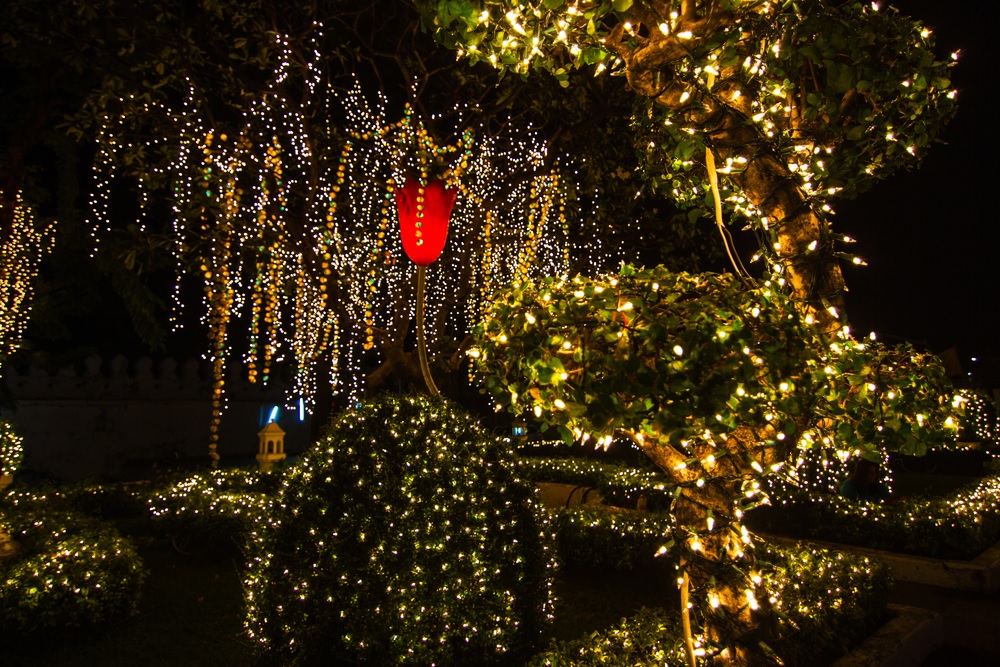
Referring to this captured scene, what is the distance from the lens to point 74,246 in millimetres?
12000

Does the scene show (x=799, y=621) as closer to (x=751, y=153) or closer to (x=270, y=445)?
(x=751, y=153)

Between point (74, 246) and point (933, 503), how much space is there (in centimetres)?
1445

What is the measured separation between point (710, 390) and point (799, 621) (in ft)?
8.39

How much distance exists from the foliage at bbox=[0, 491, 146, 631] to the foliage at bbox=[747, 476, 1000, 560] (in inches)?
266

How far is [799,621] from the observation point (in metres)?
3.87

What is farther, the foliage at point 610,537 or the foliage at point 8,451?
the foliage at point 8,451

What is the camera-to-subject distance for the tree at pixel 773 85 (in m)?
2.73

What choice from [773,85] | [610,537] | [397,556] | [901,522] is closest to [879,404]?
[773,85]

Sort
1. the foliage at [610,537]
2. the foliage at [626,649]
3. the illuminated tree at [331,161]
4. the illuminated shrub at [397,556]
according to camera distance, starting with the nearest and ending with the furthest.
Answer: the foliage at [626,649]
the illuminated shrub at [397,556]
the foliage at [610,537]
the illuminated tree at [331,161]

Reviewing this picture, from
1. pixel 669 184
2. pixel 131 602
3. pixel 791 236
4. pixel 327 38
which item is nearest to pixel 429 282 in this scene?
pixel 327 38

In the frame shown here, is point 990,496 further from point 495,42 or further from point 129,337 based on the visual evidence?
point 129,337

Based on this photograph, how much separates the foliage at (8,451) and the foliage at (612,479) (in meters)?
7.23

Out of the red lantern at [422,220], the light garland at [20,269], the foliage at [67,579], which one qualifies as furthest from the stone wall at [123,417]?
the red lantern at [422,220]

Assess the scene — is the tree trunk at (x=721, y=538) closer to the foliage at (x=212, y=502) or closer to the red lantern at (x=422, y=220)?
the red lantern at (x=422, y=220)
